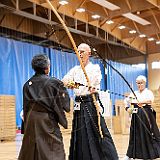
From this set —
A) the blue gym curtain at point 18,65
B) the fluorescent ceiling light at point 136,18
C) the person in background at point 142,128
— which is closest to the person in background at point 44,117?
the person in background at point 142,128

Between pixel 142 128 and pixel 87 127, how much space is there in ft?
6.24

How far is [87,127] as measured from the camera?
12.2 feet

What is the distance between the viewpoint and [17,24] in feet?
39.9

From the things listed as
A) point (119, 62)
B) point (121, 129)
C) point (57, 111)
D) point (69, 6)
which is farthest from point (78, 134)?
point (119, 62)

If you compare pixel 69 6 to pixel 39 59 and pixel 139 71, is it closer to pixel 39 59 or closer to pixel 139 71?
pixel 39 59

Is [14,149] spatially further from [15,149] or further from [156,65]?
[156,65]

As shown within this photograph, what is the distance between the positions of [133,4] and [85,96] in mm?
7048

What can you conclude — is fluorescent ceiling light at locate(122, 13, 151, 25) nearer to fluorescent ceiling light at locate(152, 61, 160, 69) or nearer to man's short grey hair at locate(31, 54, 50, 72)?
fluorescent ceiling light at locate(152, 61, 160, 69)

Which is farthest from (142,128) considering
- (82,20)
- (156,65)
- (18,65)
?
(156,65)

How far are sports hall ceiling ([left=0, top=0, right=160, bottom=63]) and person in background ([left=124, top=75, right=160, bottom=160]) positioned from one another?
347 centimetres

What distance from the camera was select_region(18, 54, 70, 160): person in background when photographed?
9.38 ft

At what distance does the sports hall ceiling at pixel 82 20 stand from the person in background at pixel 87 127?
4728 mm

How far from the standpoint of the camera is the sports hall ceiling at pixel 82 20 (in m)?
10.1

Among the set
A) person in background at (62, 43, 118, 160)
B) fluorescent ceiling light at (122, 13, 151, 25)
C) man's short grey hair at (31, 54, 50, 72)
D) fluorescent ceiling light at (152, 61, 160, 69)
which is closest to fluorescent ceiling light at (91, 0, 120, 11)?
fluorescent ceiling light at (122, 13, 151, 25)
